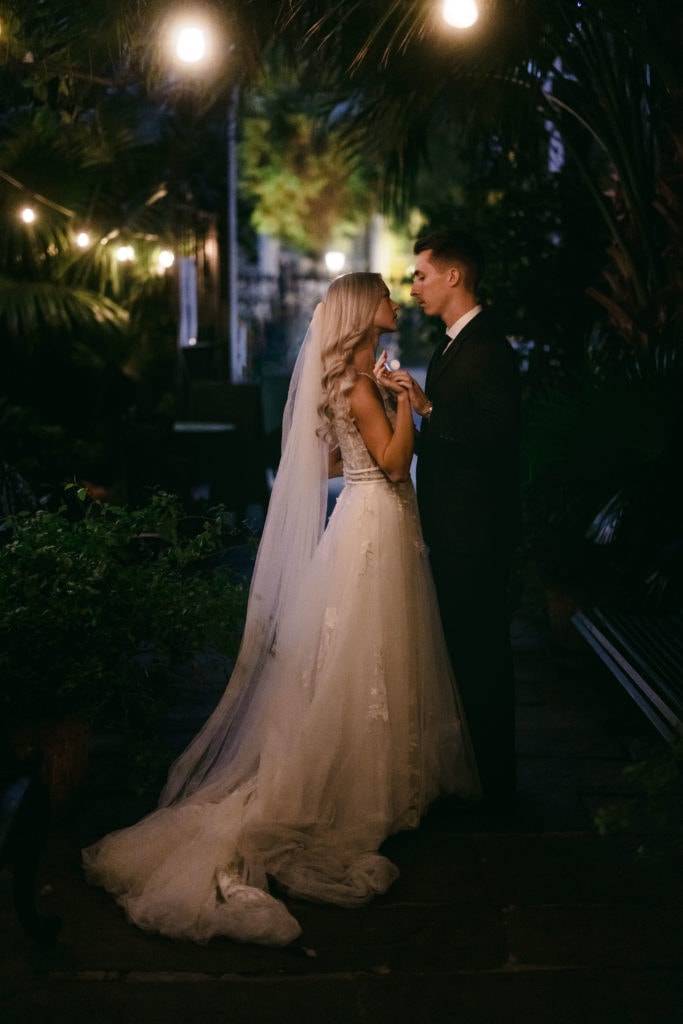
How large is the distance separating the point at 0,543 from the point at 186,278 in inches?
383

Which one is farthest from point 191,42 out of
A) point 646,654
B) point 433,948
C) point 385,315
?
point 433,948

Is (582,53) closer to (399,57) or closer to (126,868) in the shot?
(399,57)

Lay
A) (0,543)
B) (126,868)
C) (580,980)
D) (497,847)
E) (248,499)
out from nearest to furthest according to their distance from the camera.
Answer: (580,980) → (126,868) → (497,847) → (0,543) → (248,499)

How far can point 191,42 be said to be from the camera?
5293 millimetres

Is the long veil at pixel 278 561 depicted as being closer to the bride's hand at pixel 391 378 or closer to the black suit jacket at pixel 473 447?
the bride's hand at pixel 391 378

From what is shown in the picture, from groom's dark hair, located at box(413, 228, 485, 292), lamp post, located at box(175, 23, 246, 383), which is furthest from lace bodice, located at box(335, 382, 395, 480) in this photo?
lamp post, located at box(175, 23, 246, 383)

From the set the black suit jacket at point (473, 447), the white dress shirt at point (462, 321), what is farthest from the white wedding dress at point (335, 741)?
the white dress shirt at point (462, 321)

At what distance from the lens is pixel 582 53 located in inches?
258

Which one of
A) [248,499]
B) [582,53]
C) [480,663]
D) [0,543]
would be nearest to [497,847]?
[480,663]

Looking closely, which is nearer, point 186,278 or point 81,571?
point 81,571

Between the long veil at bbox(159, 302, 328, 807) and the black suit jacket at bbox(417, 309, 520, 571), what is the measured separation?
16.4 inches

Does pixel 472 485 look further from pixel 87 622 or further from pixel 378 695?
pixel 87 622

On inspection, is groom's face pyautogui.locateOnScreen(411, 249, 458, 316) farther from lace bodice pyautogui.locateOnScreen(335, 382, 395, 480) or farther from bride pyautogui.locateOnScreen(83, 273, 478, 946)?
lace bodice pyautogui.locateOnScreen(335, 382, 395, 480)

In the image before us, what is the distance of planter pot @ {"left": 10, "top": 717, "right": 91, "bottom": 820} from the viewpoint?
403cm
